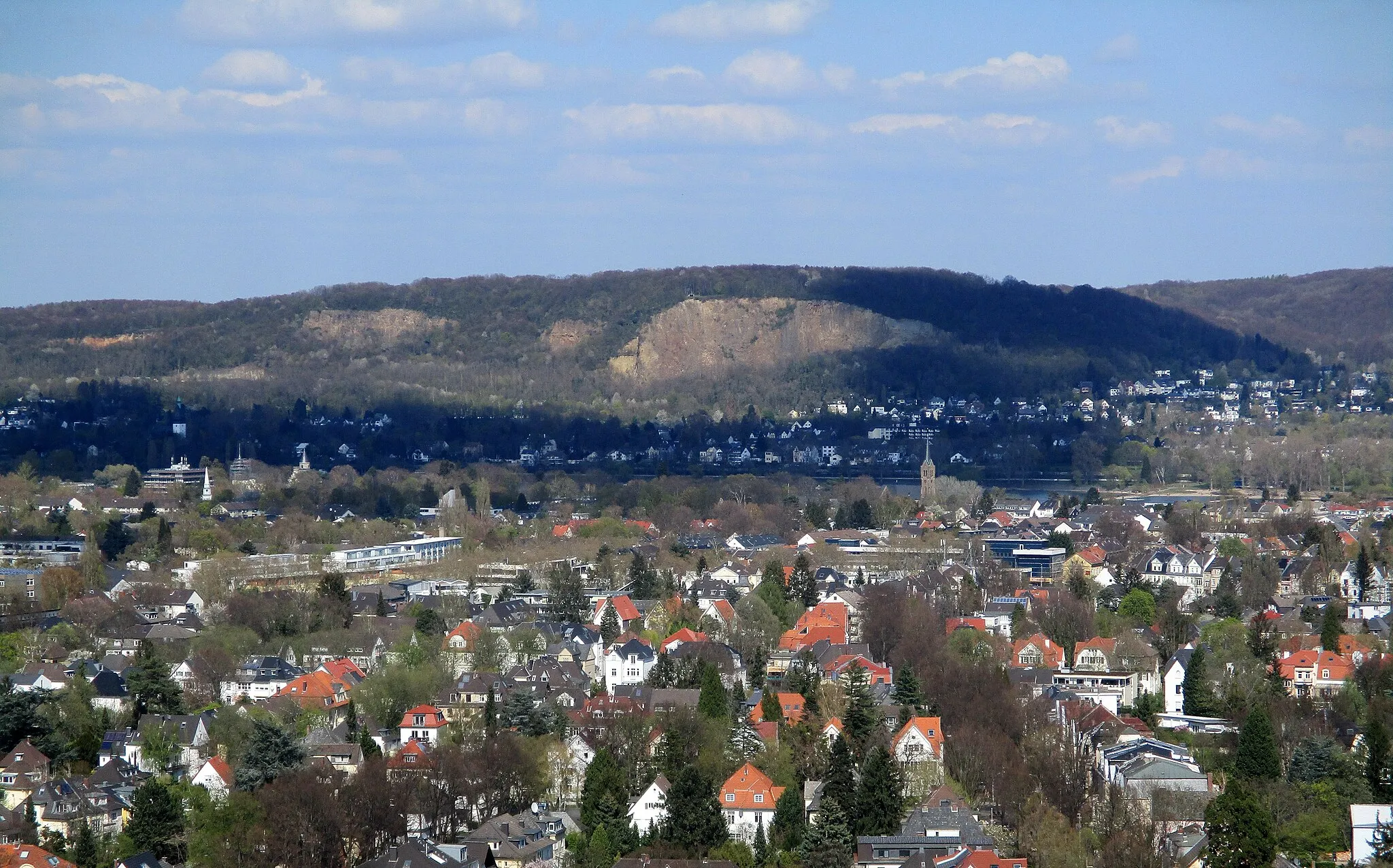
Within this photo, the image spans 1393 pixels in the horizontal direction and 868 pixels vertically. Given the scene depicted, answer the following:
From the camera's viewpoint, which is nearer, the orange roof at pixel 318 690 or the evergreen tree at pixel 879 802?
the evergreen tree at pixel 879 802

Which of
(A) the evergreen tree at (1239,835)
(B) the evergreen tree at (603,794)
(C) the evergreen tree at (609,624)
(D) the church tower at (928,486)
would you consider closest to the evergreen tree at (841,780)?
(B) the evergreen tree at (603,794)

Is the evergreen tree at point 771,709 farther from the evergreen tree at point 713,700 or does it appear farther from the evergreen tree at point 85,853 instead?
the evergreen tree at point 85,853

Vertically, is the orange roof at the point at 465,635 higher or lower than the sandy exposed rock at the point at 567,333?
lower

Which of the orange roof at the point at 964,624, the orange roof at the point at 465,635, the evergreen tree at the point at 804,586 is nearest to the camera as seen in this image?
the orange roof at the point at 465,635

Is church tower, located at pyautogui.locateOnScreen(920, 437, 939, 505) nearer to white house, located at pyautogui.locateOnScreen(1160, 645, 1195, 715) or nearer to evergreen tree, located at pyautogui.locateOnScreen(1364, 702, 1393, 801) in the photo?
white house, located at pyautogui.locateOnScreen(1160, 645, 1195, 715)

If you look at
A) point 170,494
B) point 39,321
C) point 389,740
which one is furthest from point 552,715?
point 39,321

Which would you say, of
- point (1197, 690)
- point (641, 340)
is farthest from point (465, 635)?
point (641, 340)

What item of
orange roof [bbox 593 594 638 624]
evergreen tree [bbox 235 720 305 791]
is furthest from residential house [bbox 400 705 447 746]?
orange roof [bbox 593 594 638 624]
